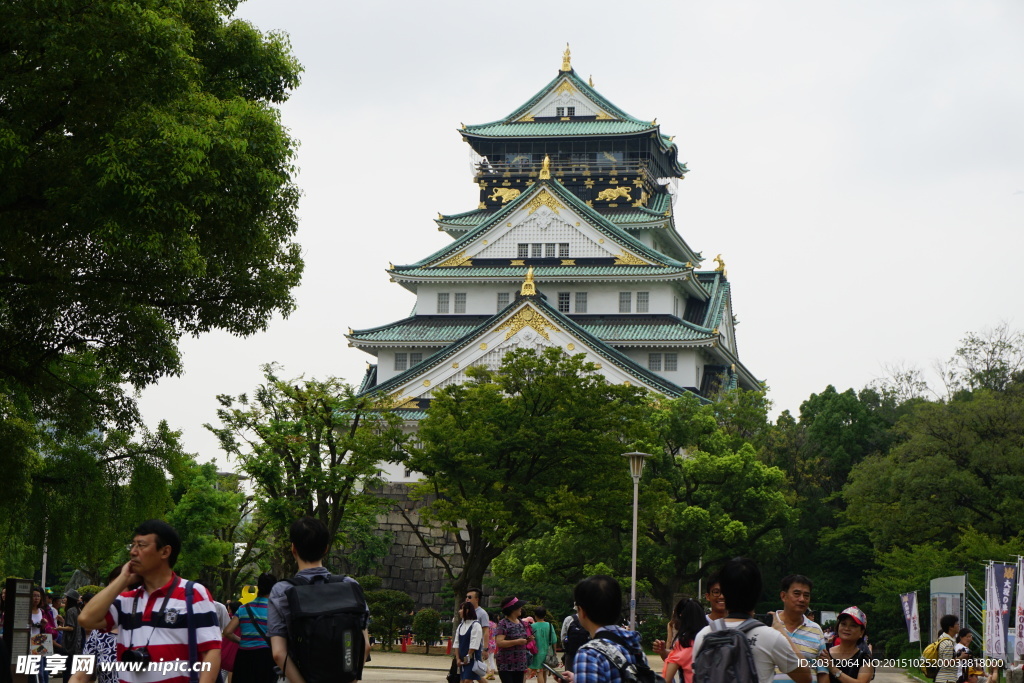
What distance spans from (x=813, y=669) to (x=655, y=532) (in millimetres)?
30397

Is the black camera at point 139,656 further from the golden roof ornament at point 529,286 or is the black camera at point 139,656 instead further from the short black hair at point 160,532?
the golden roof ornament at point 529,286

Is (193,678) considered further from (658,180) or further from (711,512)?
(658,180)

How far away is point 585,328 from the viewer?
5328cm

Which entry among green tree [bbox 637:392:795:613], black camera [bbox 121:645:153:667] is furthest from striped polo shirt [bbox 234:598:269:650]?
green tree [bbox 637:392:795:613]

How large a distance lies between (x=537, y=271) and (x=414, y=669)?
26833 millimetres

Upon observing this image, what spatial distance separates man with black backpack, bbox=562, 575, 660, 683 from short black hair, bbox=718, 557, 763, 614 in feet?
1.63

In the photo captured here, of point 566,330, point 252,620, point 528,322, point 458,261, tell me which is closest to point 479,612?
point 252,620

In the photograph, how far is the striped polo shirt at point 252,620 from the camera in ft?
30.8

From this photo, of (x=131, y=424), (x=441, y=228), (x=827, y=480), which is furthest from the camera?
(x=441, y=228)

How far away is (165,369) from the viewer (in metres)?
17.5

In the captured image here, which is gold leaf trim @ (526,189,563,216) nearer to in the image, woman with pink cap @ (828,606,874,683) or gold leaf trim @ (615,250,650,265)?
gold leaf trim @ (615,250,650,265)

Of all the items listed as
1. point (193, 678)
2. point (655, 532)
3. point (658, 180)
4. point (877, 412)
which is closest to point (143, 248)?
point (193, 678)

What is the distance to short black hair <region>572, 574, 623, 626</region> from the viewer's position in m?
6.16

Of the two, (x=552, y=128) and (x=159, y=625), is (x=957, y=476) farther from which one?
(x=159, y=625)
